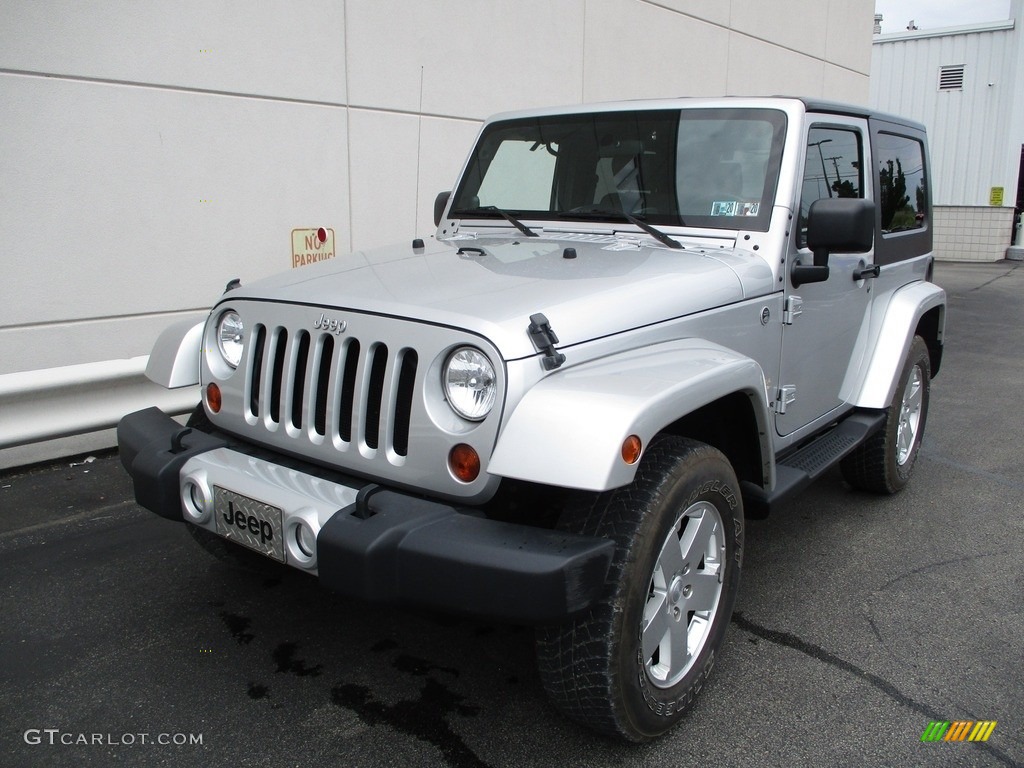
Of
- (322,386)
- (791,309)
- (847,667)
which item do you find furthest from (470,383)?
(847,667)

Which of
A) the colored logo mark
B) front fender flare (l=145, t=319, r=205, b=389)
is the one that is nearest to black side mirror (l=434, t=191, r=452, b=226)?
front fender flare (l=145, t=319, r=205, b=389)

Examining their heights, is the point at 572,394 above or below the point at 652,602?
above

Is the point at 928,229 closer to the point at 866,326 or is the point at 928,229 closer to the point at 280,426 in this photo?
the point at 866,326

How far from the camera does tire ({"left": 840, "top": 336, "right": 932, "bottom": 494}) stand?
169 inches

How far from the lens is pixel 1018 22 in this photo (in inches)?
738

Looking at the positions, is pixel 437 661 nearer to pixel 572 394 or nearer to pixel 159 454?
pixel 159 454

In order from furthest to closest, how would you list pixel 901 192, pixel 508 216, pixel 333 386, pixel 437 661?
pixel 901 192, pixel 508 216, pixel 437 661, pixel 333 386

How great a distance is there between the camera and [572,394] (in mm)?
2160

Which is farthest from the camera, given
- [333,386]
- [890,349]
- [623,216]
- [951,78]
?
[951,78]

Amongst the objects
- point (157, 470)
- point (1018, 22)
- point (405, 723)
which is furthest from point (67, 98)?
point (1018, 22)

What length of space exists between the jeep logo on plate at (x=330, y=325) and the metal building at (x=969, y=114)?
20.0 metres

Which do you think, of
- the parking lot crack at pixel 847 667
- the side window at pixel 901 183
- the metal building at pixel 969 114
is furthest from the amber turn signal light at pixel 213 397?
the metal building at pixel 969 114

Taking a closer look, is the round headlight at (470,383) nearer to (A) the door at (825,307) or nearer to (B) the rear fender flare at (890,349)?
(A) the door at (825,307)

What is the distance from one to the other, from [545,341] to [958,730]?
1.71 m
